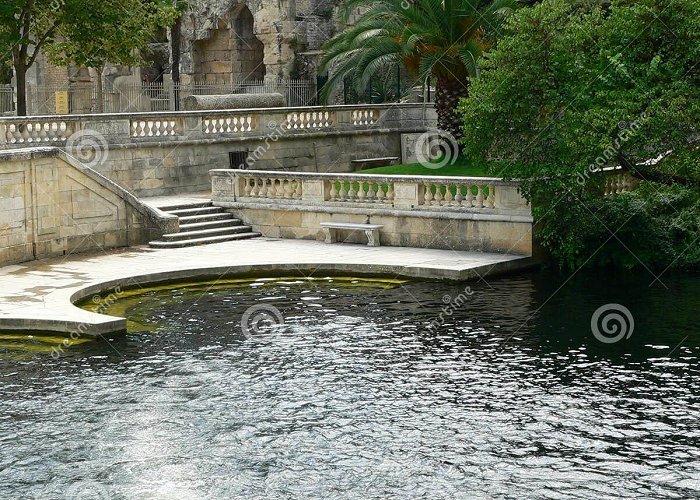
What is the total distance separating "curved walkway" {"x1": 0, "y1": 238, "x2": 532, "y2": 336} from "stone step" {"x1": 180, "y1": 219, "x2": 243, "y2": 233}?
1352 mm

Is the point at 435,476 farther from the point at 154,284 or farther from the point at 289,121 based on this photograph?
the point at 289,121

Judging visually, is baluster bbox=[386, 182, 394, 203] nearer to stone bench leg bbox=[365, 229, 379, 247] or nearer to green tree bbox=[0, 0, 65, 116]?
stone bench leg bbox=[365, 229, 379, 247]

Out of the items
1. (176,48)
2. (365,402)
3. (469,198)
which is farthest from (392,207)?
(176,48)

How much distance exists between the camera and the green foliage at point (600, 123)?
23.3m

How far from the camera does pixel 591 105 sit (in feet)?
78.6

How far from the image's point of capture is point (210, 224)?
1143 inches

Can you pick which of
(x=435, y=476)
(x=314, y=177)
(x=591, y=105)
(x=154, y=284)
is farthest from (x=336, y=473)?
(x=314, y=177)

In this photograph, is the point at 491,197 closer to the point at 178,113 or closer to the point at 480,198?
the point at 480,198

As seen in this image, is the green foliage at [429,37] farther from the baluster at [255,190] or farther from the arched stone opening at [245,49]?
the arched stone opening at [245,49]

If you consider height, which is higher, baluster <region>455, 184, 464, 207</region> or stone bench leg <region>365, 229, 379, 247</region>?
baluster <region>455, 184, 464, 207</region>

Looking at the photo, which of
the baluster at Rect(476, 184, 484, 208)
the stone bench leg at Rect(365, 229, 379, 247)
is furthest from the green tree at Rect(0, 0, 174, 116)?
the baluster at Rect(476, 184, 484, 208)

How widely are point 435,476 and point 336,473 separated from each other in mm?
1013

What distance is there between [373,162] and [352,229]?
10499mm

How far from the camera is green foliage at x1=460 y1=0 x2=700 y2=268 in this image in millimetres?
23266
